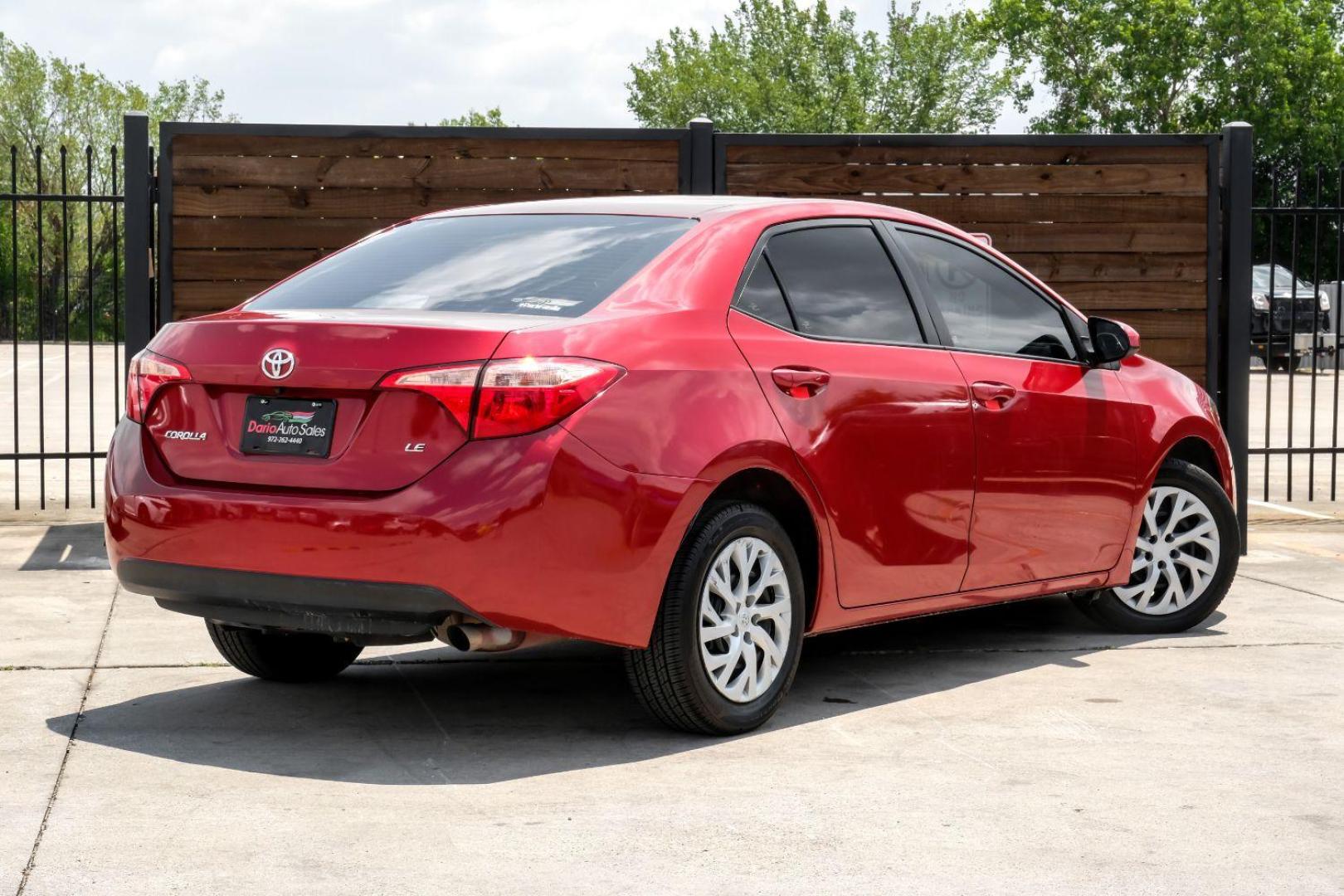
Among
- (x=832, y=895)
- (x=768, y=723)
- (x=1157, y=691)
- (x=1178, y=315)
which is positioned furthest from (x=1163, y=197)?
(x=832, y=895)

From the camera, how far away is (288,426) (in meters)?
4.82

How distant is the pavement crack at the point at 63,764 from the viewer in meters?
3.86

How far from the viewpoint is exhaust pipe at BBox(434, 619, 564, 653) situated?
4734 millimetres

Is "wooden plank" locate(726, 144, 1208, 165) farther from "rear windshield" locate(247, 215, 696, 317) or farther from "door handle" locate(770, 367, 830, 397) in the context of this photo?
"door handle" locate(770, 367, 830, 397)

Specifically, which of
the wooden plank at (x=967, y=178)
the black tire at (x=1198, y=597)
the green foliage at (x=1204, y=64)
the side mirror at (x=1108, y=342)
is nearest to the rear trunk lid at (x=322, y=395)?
the side mirror at (x=1108, y=342)

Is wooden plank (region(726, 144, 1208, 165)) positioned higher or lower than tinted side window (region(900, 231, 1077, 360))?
higher

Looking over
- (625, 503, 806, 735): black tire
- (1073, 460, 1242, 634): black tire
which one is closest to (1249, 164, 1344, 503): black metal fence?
(1073, 460, 1242, 634): black tire

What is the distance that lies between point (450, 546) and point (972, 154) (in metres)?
5.97

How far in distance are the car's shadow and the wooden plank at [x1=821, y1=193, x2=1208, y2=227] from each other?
10.7 feet

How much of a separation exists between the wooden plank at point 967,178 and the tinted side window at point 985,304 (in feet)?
10.5

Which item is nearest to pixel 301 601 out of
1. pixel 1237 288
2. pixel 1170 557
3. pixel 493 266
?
pixel 493 266

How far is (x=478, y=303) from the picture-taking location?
16.6 ft

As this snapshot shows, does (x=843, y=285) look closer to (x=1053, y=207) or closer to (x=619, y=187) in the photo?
(x=619, y=187)

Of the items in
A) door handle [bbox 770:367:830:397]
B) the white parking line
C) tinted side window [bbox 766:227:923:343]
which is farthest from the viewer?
the white parking line
